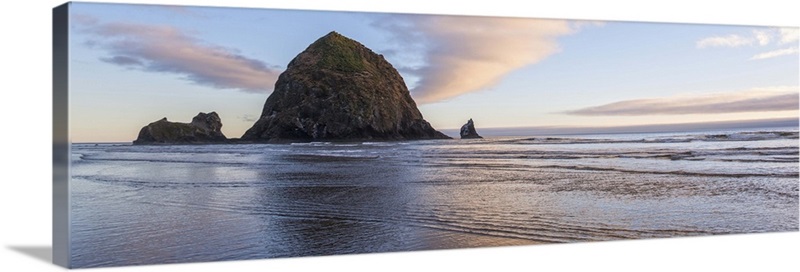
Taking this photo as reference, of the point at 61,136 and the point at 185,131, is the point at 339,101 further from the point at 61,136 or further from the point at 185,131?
the point at 61,136

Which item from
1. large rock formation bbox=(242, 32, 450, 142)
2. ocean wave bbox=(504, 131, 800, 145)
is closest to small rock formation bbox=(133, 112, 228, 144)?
large rock formation bbox=(242, 32, 450, 142)

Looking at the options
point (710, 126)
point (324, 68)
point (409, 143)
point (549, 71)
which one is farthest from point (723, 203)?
point (324, 68)

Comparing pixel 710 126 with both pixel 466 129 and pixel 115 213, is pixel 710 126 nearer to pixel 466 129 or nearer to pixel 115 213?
pixel 466 129

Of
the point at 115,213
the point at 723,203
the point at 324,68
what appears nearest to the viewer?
the point at 115,213

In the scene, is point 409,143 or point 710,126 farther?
point 710,126

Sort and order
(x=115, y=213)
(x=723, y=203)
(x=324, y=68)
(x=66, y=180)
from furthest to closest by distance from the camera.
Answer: (x=723, y=203) → (x=324, y=68) → (x=115, y=213) → (x=66, y=180)

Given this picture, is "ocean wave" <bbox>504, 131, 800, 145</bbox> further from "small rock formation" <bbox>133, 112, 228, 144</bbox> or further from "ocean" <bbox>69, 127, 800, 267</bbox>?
"small rock formation" <bbox>133, 112, 228, 144</bbox>
